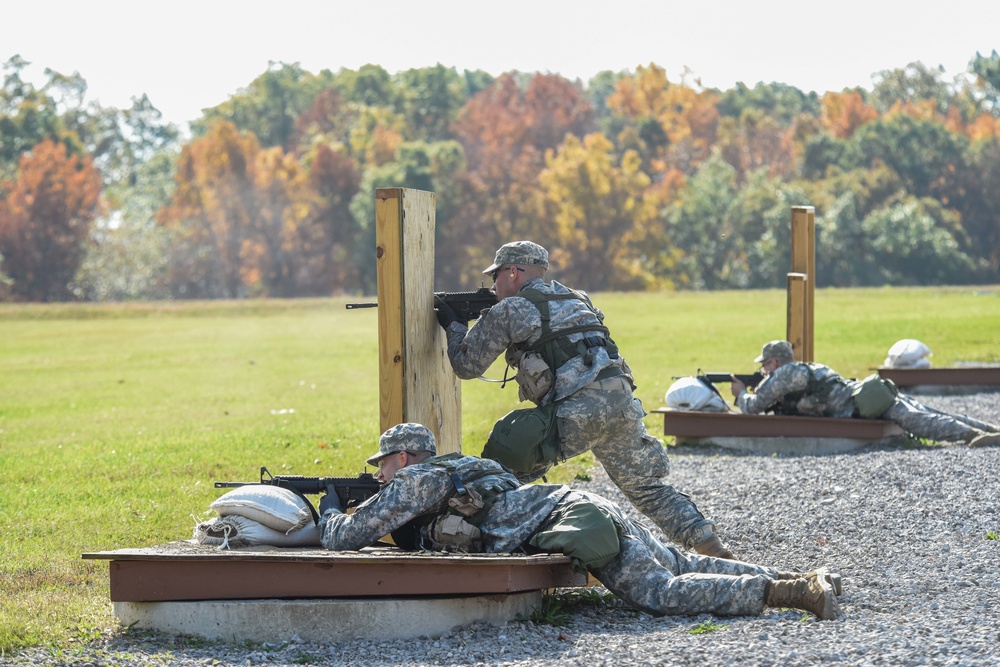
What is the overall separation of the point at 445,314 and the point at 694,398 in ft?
21.8

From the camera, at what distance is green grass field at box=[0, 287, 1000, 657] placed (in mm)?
10234

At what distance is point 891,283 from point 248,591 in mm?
74586

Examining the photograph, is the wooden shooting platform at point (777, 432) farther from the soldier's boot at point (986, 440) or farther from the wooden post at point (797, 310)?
the wooden post at point (797, 310)

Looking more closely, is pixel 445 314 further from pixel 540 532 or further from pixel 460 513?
pixel 540 532

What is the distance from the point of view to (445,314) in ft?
29.4

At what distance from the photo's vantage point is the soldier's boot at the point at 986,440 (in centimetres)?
1305

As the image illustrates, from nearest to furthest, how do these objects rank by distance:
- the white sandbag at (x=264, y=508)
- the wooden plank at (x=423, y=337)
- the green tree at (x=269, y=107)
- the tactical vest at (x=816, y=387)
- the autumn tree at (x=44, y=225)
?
1. the white sandbag at (x=264, y=508)
2. the wooden plank at (x=423, y=337)
3. the tactical vest at (x=816, y=387)
4. the autumn tree at (x=44, y=225)
5. the green tree at (x=269, y=107)

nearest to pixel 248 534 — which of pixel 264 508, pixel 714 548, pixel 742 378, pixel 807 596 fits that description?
pixel 264 508

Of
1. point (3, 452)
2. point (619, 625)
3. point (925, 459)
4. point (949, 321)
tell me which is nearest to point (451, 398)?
point (619, 625)

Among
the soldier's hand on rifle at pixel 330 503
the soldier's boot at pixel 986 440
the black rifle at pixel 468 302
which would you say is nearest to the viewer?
the soldier's hand on rifle at pixel 330 503

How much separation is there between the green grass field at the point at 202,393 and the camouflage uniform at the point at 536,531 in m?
1.64

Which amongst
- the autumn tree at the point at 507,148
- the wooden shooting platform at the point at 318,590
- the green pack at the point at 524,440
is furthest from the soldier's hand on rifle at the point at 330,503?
the autumn tree at the point at 507,148

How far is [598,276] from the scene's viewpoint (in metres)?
84.4

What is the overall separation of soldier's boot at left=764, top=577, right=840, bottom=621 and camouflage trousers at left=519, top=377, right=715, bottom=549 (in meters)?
1.62
